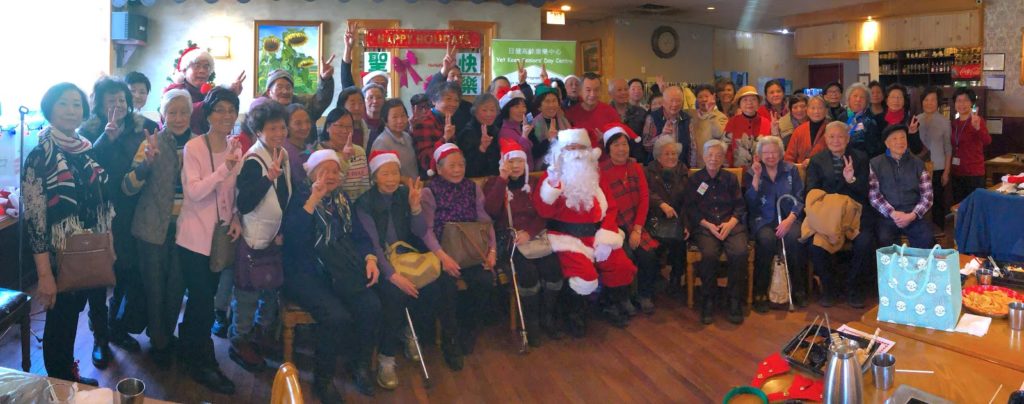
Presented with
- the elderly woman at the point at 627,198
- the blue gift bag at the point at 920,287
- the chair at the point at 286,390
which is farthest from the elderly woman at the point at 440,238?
the chair at the point at 286,390

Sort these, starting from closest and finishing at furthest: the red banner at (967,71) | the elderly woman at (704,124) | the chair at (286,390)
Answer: the chair at (286,390) → the elderly woman at (704,124) → the red banner at (967,71)

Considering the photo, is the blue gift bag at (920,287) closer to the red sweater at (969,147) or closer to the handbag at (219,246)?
the handbag at (219,246)

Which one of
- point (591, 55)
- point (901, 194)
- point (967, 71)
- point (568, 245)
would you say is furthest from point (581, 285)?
A: point (591, 55)

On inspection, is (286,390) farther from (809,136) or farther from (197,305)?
(809,136)

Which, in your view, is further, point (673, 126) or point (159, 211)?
point (673, 126)

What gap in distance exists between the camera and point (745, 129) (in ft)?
18.6

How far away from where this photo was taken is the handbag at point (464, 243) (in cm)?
395

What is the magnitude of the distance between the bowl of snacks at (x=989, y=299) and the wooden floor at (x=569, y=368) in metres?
1.14

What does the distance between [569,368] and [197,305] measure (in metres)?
1.90

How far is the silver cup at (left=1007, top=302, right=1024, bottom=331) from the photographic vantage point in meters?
2.67

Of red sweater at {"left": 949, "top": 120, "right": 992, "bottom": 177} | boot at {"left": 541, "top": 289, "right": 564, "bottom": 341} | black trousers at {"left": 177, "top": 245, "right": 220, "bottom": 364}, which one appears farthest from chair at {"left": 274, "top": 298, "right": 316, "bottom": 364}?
red sweater at {"left": 949, "top": 120, "right": 992, "bottom": 177}

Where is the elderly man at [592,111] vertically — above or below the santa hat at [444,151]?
above

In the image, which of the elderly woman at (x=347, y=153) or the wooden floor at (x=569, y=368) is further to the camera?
the elderly woman at (x=347, y=153)

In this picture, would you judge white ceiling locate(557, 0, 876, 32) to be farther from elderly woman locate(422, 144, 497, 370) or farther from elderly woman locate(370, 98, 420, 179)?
elderly woman locate(422, 144, 497, 370)
